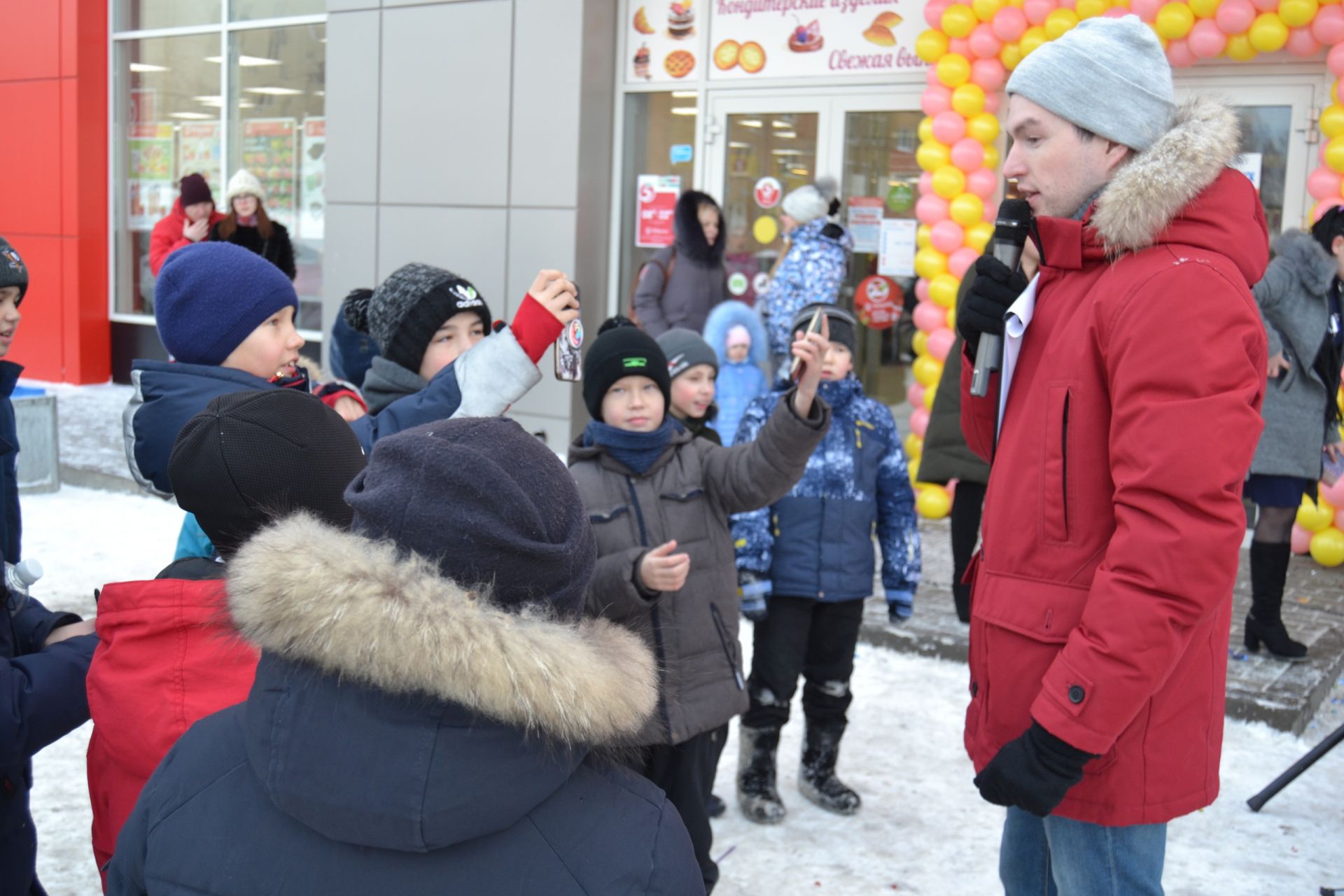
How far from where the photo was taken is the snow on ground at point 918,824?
3.42 m

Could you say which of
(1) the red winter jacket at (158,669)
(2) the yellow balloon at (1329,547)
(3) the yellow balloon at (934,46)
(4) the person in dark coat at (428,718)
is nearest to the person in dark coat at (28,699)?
(1) the red winter jacket at (158,669)

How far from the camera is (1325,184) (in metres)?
5.96

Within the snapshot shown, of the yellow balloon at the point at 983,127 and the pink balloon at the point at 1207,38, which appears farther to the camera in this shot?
the yellow balloon at the point at 983,127

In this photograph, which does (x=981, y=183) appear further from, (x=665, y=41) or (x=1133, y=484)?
(x=1133, y=484)

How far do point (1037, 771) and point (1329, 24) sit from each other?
543 centimetres

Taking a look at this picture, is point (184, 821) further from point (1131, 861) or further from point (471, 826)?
point (1131, 861)

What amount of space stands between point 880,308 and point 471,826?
24.4 ft

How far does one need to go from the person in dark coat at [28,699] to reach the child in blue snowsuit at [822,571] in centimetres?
201

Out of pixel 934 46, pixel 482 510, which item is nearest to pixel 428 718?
pixel 482 510

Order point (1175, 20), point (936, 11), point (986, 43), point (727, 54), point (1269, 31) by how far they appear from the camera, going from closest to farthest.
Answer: point (1269, 31) → point (1175, 20) → point (986, 43) → point (936, 11) → point (727, 54)

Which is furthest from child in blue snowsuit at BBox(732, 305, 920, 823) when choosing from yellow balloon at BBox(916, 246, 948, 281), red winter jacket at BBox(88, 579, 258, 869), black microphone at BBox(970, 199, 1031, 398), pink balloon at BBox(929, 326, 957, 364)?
yellow balloon at BBox(916, 246, 948, 281)

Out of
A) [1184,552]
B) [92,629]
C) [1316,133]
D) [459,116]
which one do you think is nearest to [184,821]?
[92,629]

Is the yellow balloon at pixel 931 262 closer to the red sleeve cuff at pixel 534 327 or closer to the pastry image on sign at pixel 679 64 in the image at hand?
the pastry image on sign at pixel 679 64

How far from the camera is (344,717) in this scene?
1187 mm
